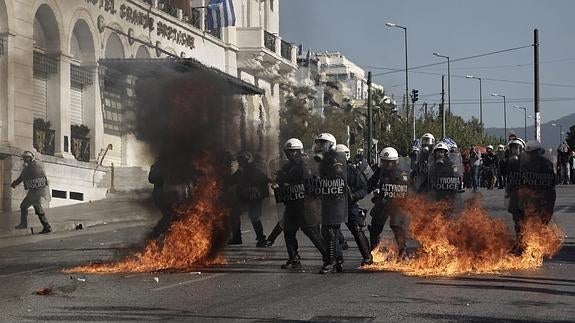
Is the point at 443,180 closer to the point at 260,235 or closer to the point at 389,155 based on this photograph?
the point at 389,155

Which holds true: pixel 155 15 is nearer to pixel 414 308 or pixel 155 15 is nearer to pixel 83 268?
pixel 83 268

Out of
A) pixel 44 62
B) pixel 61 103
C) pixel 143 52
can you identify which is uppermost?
pixel 143 52

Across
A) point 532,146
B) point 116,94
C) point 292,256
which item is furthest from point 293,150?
point 532,146

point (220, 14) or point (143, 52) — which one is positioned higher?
point (220, 14)

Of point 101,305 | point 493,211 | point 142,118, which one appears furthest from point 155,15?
point 493,211

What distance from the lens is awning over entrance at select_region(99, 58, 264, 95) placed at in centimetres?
1527

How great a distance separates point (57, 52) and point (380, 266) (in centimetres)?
502

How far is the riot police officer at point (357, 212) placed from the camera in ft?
47.1

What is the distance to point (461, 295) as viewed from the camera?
11.2 m

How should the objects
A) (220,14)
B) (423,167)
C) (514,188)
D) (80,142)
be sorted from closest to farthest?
(514,188) < (80,142) < (423,167) < (220,14)

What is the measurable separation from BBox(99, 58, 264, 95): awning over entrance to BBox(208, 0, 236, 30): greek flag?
12190mm

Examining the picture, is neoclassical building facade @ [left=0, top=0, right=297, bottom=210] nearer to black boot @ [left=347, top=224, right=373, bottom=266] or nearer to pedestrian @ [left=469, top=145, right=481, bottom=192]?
black boot @ [left=347, top=224, right=373, bottom=266]

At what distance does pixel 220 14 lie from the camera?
100ft

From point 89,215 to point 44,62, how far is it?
10.2m
